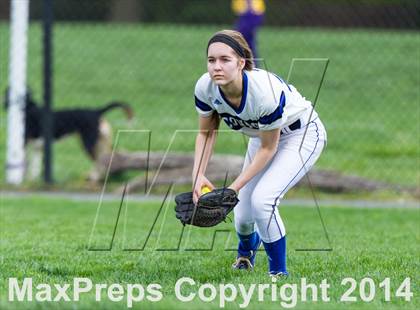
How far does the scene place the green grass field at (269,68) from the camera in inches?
488

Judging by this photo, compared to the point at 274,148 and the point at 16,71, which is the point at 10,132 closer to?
the point at 16,71

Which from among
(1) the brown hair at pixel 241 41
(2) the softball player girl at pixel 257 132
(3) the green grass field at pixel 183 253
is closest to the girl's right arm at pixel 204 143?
(2) the softball player girl at pixel 257 132

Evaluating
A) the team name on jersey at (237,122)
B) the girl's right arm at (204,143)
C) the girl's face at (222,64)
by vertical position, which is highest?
the girl's face at (222,64)

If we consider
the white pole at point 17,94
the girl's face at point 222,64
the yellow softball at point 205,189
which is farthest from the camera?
the white pole at point 17,94

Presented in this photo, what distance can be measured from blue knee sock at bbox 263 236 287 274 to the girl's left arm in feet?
1.30

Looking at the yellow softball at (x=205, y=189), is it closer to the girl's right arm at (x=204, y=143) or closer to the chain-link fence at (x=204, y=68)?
the girl's right arm at (x=204, y=143)

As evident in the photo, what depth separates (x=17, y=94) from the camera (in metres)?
10.9

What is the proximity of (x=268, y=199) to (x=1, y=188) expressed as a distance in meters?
6.09

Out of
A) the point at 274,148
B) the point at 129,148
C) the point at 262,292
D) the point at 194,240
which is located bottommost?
the point at 129,148

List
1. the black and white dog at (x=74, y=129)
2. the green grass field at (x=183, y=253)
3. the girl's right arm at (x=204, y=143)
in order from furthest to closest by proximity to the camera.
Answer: the black and white dog at (x=74, y=129) → the girl's right arm at (x=204, y=143) → the green grass field at (x=183, y=253)

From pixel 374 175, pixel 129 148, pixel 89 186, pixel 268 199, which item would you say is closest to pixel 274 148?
pixel 268 199

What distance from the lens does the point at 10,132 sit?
432 inches

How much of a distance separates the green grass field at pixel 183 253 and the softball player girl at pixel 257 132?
11.4 inches

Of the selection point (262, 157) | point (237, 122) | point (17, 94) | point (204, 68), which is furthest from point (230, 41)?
point (204, 68)
